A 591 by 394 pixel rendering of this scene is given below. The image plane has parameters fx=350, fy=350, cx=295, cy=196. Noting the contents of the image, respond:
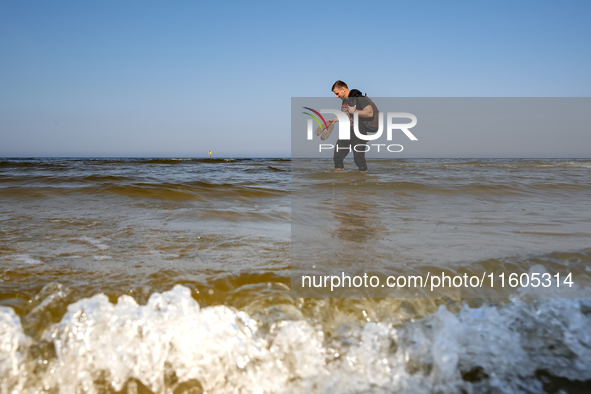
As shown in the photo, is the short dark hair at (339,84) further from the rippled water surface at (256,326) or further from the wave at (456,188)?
the rippled water surface at (256,326)

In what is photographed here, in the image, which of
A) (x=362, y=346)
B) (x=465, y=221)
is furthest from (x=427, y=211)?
(x=362, y=346)

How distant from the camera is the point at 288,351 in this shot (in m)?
1.24

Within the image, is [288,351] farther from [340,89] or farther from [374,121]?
[340,89]

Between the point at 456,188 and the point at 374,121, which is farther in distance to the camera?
the point at 374,121

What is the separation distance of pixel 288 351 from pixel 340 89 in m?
6.29

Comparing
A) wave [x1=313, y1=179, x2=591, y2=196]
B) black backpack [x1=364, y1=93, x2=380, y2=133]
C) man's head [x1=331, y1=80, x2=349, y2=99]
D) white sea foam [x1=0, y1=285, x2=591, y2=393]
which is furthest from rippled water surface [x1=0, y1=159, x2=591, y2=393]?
man's head [x1=331, y1=80, x2=349, y2=99]

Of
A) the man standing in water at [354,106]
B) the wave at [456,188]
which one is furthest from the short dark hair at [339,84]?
the wave at [456,188]

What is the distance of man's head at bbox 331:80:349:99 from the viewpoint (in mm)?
6820

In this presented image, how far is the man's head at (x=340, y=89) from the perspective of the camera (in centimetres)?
682

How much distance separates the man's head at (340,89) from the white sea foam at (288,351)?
604 cm

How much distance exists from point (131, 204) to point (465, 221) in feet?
11.4

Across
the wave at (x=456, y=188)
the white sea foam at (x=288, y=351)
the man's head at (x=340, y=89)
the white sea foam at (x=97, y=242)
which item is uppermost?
the man's head at (x=340, y=89)

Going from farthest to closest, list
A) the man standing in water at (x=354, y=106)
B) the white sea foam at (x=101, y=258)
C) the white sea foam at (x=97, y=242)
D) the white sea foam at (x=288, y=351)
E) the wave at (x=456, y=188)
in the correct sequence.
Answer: the man standing in water at (x=354, y=106) < the wave at (x=456, y=188) < the white sea foam at (x=97, y=242) < the white sea foam at (x=101, y=258) < the white sea foam at (x=288, y=351)

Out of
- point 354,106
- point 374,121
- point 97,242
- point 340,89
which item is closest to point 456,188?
point 374,121
